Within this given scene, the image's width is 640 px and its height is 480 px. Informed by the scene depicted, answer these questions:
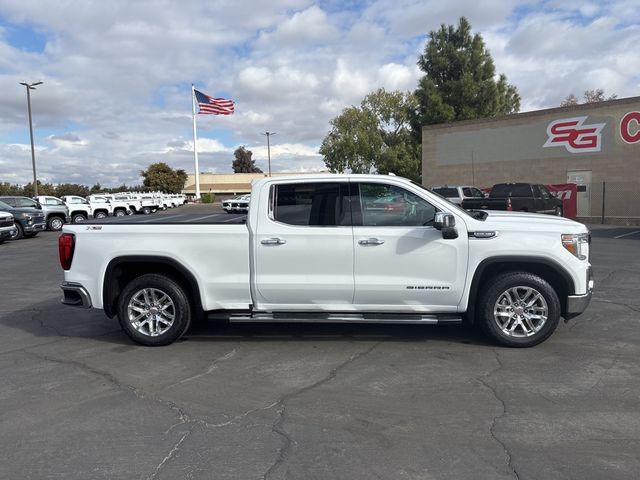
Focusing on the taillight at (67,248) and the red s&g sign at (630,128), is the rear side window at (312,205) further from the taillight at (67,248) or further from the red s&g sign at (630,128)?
the red s&g sign at (630,128)

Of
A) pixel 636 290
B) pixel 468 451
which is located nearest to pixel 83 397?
pixel 468 451

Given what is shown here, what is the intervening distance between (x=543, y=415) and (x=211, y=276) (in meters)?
3.47

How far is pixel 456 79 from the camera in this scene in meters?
39.9

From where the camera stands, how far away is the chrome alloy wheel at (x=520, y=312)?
5.54m

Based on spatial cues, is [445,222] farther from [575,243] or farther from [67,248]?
[67,248]

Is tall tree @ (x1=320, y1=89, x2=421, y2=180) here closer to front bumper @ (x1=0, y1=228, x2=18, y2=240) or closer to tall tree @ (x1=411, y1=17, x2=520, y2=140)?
tall tree @ (x1=411, y1=17, x2=520, y2=140)

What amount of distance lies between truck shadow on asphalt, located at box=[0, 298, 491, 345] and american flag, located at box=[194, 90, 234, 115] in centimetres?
4337

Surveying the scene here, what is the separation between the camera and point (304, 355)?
551 cm

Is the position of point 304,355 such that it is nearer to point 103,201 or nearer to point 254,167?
point 103,201

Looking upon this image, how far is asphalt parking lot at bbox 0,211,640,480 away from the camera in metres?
3.37

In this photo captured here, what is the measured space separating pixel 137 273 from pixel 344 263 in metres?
2.42

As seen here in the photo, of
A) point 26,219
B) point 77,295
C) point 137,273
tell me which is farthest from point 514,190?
point 26,219

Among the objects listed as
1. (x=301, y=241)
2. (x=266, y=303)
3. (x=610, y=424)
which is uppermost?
(x=301, y=241)

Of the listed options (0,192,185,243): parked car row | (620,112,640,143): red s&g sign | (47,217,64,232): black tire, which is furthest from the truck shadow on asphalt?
(620,112,640,143): red s&g sign
